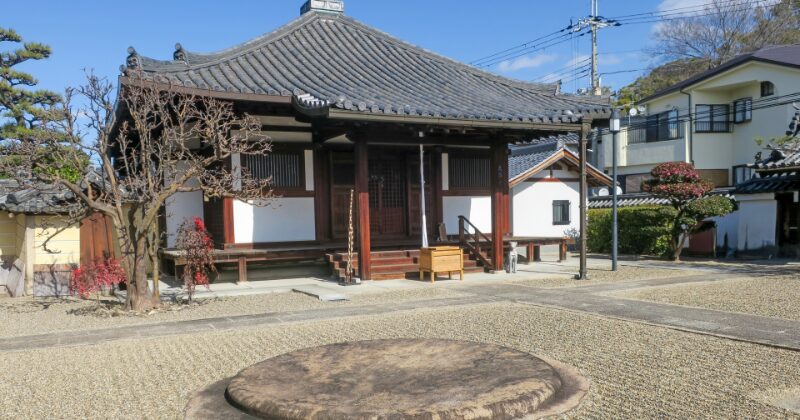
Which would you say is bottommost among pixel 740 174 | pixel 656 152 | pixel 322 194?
pixel 322 194

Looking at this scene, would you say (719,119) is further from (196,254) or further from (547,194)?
(196,254)

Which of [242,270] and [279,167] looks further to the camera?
[279,167]

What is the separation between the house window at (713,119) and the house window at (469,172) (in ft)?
48.8

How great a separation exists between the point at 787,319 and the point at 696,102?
20.7m

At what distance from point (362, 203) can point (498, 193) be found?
3.38m

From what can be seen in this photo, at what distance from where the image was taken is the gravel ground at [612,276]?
11.3 m

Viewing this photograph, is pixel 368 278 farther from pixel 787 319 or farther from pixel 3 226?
pixel 3 226

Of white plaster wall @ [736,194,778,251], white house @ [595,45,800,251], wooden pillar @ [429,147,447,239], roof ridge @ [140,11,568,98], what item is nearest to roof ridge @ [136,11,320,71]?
roof ridge @ [140,11,568,98]

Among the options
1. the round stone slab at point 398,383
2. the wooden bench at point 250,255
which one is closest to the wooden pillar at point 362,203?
the wooden bench at point 250,255

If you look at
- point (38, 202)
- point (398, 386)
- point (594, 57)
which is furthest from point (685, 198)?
point (594, 57)

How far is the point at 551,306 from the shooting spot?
8719mm

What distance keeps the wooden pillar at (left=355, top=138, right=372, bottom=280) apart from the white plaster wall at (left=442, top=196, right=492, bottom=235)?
134 inches

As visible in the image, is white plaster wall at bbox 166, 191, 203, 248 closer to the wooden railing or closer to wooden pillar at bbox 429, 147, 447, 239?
wooden pillar at bbox 429, 147, 447, 239

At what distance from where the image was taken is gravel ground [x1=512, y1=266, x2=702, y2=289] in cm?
1132
